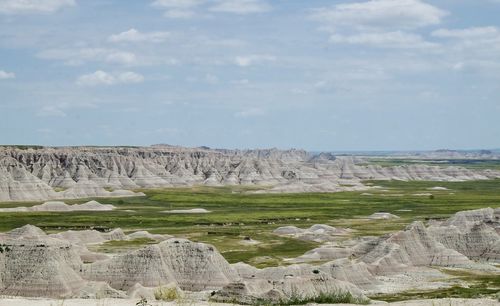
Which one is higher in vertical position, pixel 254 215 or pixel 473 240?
pixel 473 240

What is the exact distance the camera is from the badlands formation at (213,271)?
46219 millimetres

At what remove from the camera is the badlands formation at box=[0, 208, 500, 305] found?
46.2 m

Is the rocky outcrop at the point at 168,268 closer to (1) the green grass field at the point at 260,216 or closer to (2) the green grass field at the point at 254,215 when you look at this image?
(1) the green grass field at the point at 260,216

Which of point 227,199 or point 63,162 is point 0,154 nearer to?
point 63,162

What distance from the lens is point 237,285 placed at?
45438 mm

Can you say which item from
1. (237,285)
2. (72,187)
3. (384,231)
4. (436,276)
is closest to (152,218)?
(384,231)

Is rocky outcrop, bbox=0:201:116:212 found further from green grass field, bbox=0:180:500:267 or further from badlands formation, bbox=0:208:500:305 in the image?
badlands formation, bbox=0:208:500:305

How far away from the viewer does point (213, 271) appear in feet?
178

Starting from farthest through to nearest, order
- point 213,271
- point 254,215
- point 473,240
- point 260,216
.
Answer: point 254,215 → point 260,216 → point 473,240 → point 213,271

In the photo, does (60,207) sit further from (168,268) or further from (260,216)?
(168,268)

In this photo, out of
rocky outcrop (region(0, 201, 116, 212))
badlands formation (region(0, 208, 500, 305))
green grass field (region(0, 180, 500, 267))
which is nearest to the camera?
badlands formation (region(0, 208, 500, 305))

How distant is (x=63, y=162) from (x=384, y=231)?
4462 inches

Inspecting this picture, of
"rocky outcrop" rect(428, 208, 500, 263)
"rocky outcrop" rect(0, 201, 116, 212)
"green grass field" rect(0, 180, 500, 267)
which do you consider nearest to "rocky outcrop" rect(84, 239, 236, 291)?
"green grass field" rect(0, 180, 500, 267)

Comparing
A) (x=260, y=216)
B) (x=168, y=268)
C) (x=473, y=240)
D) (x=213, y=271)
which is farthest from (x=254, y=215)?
(x=168, y=268)
